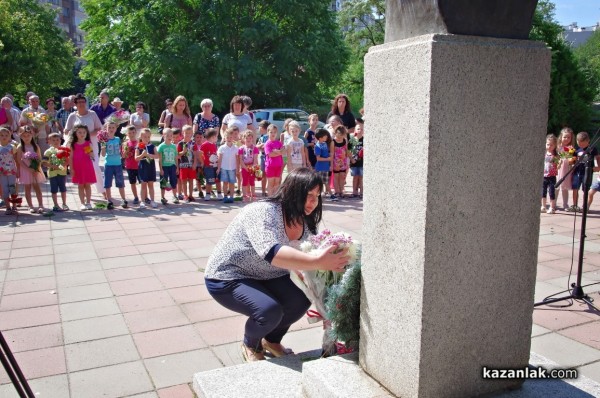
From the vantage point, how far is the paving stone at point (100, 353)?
3.76 metres

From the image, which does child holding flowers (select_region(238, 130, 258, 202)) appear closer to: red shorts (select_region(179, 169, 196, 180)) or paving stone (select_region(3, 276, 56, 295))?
red shorts (select_region(179, 169, 196, 180))

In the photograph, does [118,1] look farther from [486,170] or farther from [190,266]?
[486,170]

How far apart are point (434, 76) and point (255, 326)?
2010 millimetres

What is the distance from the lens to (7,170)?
355 inches

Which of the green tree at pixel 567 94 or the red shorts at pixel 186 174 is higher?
the green tree at pixel 567 94

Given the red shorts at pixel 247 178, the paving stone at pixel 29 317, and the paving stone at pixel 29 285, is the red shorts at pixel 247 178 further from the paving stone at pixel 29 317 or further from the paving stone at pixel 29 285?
the paving stone at pixel 29 317

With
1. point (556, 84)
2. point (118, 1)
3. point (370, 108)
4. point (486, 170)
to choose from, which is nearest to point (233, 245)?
point (370, 108)

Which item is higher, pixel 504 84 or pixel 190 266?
pixel 504 84

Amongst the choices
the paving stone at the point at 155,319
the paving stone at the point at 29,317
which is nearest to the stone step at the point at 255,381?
the paving stone at the point at 155,319

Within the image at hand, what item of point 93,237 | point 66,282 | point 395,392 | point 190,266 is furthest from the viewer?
point 93,237

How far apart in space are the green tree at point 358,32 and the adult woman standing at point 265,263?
36.5 m

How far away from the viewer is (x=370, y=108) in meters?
2.71

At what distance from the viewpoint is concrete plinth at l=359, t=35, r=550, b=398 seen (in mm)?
2361

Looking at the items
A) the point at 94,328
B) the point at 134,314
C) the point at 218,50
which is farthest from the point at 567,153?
the point at 218,50
